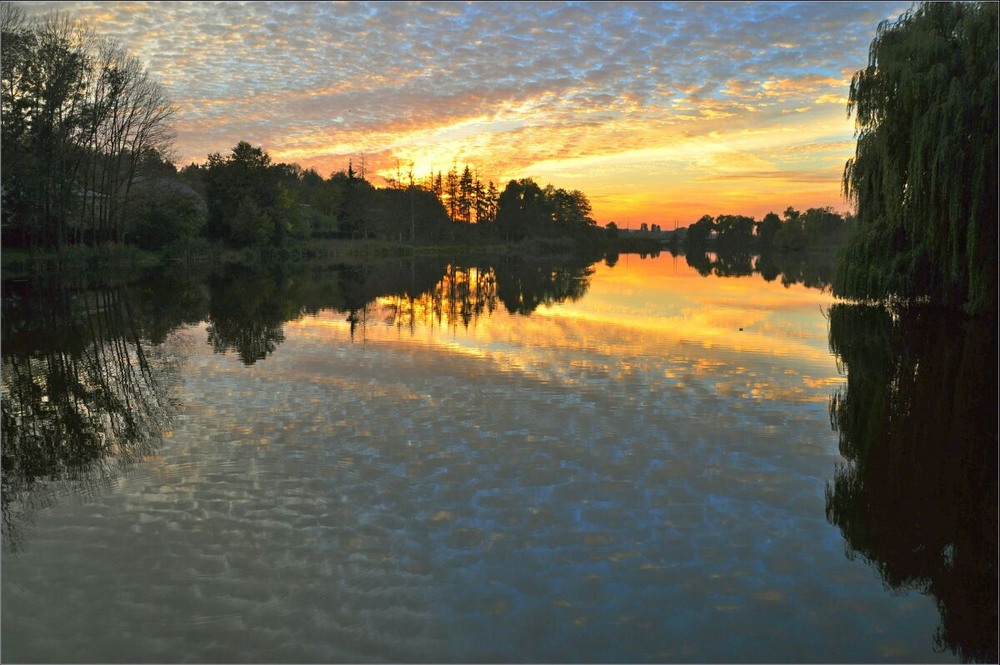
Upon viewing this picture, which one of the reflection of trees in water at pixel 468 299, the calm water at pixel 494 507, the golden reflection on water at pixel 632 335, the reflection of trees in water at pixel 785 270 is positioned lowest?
the calm water at pixel 494 507

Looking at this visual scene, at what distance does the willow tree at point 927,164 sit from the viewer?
17328 mm

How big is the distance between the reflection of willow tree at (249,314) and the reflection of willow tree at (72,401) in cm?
184

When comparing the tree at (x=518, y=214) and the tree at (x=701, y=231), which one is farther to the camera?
the tree at (x=701, y=231)

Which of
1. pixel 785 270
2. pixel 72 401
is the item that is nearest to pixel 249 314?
pixel 72 401

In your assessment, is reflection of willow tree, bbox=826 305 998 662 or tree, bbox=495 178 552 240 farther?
tree, bbox=495 178 552 240

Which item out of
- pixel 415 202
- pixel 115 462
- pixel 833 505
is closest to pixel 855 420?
pixel 833 505

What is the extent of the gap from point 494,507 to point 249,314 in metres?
17.1

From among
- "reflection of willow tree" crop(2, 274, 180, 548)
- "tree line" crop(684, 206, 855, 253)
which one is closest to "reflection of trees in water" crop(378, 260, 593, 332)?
"reflection of willow tree" crop(2, 274, 180, 548)

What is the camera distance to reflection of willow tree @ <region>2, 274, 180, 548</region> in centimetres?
745

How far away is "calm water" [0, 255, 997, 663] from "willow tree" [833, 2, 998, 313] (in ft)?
17.2

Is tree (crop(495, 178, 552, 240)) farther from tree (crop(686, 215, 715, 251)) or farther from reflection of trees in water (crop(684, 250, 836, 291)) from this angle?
tree (crop(686, 215, 715, 251))

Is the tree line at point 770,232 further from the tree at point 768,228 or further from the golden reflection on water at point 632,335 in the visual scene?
the golden reflection on water at point 632,335

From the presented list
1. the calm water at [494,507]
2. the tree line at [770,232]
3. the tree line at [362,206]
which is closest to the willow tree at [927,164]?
the calm water at [494,507]

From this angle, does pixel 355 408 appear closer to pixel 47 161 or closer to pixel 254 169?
pixel 47 161
